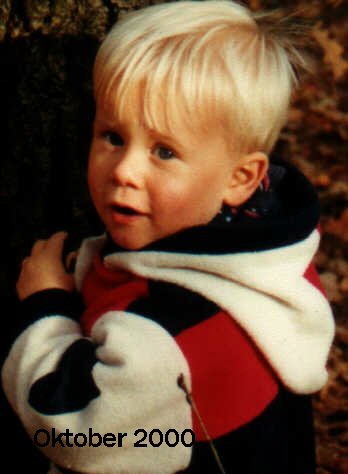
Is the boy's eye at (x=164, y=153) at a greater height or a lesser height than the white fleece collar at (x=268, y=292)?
greater

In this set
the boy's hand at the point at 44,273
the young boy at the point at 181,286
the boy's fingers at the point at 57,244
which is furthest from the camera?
the boy's fingers at the point at 57,244

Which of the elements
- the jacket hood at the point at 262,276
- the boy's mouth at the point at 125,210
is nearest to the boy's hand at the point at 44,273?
the jacket hood at the point at 262,276

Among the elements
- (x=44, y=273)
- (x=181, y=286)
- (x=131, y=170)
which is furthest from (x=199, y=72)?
(x=44, y=273)

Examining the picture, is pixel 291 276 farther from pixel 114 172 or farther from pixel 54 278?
pixel 54 278

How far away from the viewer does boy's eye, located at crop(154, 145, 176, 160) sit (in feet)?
6.02

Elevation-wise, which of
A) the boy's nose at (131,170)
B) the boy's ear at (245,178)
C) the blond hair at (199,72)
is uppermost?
the blond hair at (199,72)

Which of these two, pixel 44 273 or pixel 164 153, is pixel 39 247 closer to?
pixel 44 273

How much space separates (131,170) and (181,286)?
0.95 ft

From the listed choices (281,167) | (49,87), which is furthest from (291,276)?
(49,87)

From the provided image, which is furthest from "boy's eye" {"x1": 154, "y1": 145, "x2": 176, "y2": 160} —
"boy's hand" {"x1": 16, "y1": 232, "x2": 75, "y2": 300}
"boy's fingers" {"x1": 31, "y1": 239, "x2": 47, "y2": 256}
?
"boy's fingers" {"x1": 31, "y1": 239, "x2": 47, "y2": 256}

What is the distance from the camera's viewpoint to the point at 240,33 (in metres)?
1.89

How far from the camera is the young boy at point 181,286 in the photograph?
177 centimetres

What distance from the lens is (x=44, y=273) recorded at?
6.88 ft

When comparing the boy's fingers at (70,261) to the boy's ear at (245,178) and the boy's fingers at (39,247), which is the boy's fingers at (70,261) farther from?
the boy's ear at (245,178)
